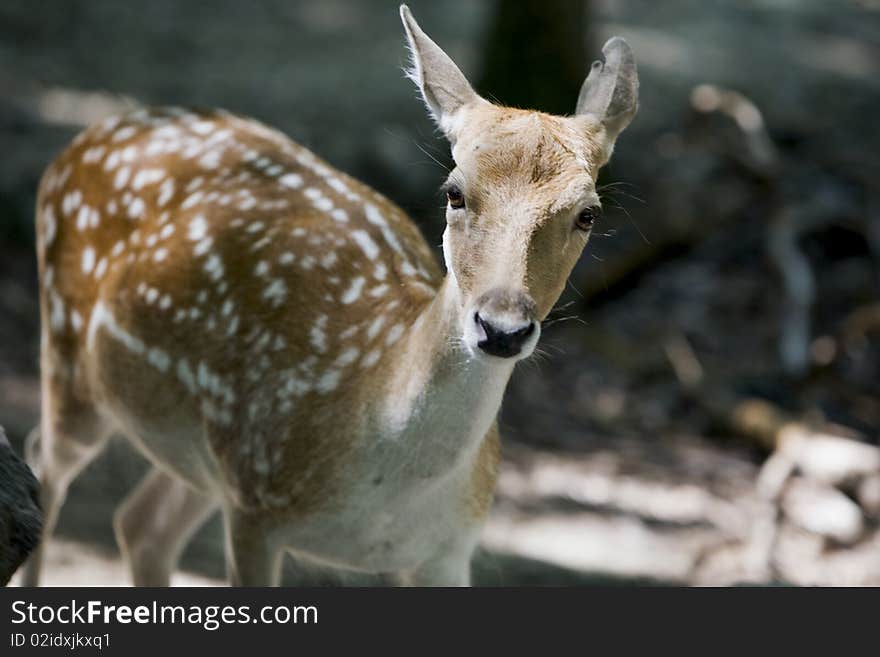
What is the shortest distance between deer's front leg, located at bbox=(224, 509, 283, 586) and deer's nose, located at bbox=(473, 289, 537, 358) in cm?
128

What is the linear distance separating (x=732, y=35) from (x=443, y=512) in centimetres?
1021

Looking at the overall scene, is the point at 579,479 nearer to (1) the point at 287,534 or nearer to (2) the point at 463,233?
(1) the point at 287,534

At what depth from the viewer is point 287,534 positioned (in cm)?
438

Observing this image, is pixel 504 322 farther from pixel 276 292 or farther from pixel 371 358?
pixel 276 292

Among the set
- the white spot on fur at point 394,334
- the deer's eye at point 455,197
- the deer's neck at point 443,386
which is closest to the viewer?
Answer: the deer's eye at point 455,197

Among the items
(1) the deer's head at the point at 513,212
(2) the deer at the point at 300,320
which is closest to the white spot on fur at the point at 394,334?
(2) the deer at the point at 300,320

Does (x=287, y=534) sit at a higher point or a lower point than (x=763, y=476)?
higher

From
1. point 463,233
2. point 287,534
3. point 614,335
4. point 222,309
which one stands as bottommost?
point 614,335

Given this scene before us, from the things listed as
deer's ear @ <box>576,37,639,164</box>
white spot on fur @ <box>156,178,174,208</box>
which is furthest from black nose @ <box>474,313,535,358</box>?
white spot on fur @ <box>156,178,174,208</box>

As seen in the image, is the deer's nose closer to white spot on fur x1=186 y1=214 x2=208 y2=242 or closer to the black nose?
the black nose

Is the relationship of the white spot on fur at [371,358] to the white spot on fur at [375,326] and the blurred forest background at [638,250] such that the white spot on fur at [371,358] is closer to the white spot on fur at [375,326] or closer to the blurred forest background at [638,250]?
the white spot on fur at [375,326]

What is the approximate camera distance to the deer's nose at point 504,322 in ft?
11.2

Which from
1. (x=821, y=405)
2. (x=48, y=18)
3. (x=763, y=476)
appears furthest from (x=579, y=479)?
(x=48, y=18)

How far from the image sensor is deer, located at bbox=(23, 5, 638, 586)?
3754 millimetres
